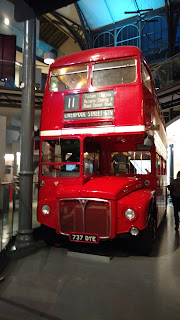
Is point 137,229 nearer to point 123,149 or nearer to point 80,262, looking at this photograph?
point 80,262

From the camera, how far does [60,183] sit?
5848 mm

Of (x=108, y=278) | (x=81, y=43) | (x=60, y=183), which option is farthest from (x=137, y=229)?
(x=81, y=43)

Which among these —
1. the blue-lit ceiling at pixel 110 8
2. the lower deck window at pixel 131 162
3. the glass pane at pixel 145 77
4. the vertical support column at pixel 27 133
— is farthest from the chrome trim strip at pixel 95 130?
the blue-lit ceiling at pixel 110 8

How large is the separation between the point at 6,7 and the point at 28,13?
10.4 m

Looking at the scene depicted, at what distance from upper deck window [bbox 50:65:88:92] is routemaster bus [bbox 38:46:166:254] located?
A: 0.02 meters

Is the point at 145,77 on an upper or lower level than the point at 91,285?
upper

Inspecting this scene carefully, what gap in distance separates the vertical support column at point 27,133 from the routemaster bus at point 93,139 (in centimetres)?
31

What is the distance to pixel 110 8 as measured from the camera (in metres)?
19.8

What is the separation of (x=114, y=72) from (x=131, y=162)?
2.20 metres

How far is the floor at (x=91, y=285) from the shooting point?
10.2 ft

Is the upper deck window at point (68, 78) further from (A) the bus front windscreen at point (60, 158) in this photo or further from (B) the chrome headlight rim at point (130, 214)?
(B) the chrome headlight rim at point (130, 214)

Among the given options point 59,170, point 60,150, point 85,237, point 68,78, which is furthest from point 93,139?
point 85,237

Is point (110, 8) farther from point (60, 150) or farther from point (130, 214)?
point (130, 214)

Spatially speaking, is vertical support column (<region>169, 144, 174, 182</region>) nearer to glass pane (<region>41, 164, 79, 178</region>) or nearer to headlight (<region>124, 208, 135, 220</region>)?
glass pane (<region>41, 164, 79, 178</region>)
